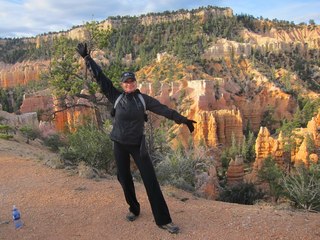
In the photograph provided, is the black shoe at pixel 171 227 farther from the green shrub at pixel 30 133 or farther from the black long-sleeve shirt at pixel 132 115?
the green shrub at pixel 30 133

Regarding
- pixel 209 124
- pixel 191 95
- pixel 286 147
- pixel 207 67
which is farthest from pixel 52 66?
pixel 207 67

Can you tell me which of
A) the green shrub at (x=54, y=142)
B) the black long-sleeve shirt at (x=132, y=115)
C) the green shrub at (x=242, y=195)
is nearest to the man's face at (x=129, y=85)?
the black long-sleeve shirt at (x=132, y=115)

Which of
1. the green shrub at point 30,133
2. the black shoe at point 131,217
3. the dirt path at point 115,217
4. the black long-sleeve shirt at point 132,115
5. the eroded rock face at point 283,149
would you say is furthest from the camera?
the eroded rock face at point 283,149

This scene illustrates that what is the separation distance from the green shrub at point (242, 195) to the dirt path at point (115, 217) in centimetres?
298

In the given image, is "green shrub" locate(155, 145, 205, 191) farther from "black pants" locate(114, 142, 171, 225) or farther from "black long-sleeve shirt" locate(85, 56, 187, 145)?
"black long-sleeve shirt" locate(85, 56, 187, 145)

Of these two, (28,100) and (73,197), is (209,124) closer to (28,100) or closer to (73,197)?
(28,100)

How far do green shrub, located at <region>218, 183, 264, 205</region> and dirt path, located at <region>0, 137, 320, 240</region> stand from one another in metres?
2.98

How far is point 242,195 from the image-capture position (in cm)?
853

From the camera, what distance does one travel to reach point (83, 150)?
7.52 m

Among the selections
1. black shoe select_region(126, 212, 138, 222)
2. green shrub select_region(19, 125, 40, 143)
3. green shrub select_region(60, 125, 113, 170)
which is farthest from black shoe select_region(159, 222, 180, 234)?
green shrub select_region(19, 125, 40, 143)

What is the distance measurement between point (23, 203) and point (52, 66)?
5.41 m

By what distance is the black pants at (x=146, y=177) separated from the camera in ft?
13.1

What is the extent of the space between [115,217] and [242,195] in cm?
476

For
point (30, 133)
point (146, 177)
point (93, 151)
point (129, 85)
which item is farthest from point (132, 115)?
point (30, 133)
